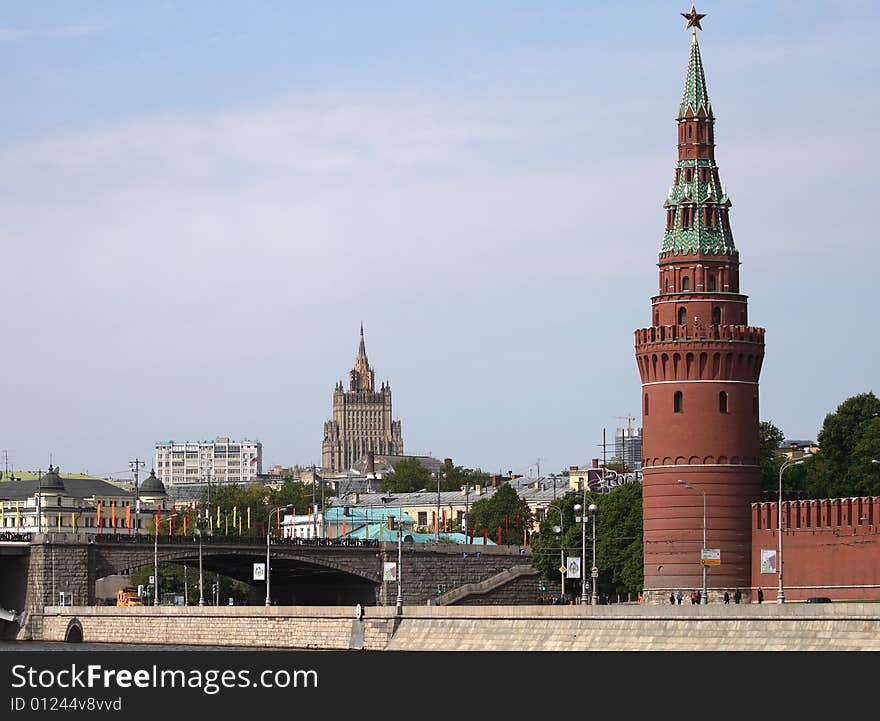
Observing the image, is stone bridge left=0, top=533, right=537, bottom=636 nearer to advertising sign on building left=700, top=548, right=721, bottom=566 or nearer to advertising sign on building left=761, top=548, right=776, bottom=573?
advertising sign on building left=700, top=548, right=721, bottom=566

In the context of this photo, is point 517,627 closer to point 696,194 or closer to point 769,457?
point 696,194

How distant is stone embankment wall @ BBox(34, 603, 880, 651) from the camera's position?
9156 cm

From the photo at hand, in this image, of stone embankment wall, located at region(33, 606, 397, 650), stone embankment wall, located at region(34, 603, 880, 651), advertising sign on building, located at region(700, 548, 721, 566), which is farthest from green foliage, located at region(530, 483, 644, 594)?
stone embankment wall, located at region(34, 603, 880, 651)

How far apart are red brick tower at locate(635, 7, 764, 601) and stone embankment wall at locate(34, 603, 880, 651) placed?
1910 centimetres

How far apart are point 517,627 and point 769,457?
59.1 m

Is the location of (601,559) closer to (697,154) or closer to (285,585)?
(697,154)

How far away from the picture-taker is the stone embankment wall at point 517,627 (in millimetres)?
91562

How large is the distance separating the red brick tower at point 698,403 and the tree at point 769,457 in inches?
210

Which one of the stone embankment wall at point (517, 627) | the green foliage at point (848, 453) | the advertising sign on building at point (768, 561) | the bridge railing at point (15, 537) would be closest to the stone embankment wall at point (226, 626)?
the stone embankment wall at point (517, 627)

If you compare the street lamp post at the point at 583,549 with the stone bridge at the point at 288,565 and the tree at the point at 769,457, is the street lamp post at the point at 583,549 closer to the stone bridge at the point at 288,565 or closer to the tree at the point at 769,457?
the tree at the point at 769,457

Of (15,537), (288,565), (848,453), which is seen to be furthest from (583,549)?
(15,537)
